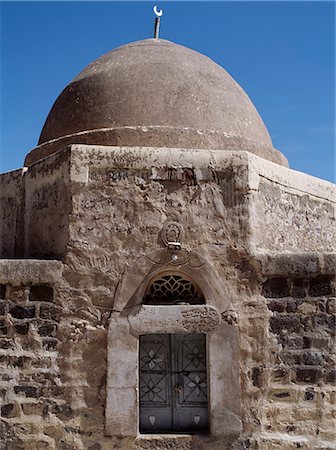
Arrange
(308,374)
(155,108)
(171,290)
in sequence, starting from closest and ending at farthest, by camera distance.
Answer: (308,374), (171,290), (155,108)

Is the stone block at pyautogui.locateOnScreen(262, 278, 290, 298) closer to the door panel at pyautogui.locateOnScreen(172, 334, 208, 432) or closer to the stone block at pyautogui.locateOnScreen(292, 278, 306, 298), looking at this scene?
the stone block at pyautogui.locateOnScreen(292, 278, 306, 298)

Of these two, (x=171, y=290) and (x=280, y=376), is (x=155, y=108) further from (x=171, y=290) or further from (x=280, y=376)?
(x=280, y=376)

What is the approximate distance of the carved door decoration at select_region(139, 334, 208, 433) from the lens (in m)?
4.30

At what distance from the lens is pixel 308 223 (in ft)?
17.1

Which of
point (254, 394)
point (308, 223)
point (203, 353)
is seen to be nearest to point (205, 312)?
point (203, 353)

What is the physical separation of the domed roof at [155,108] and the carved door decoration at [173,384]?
1747 mm

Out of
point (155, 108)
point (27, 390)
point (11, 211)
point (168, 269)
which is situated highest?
point (155, 108)

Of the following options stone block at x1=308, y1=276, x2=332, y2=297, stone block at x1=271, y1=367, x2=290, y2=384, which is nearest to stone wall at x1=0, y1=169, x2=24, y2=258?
stone block at x1=271, y1=367, x2=290, y2=384

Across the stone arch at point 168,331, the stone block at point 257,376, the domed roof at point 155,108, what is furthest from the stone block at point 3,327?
the stone block at point 257,376

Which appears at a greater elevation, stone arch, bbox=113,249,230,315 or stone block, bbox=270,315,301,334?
stone arch, bbox=113,249,230,315

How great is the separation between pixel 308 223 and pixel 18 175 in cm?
286

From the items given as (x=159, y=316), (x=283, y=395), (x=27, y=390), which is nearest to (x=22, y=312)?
(x=27, y=390)

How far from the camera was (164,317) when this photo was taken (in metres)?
4.23

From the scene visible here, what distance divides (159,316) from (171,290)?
0.29 m
